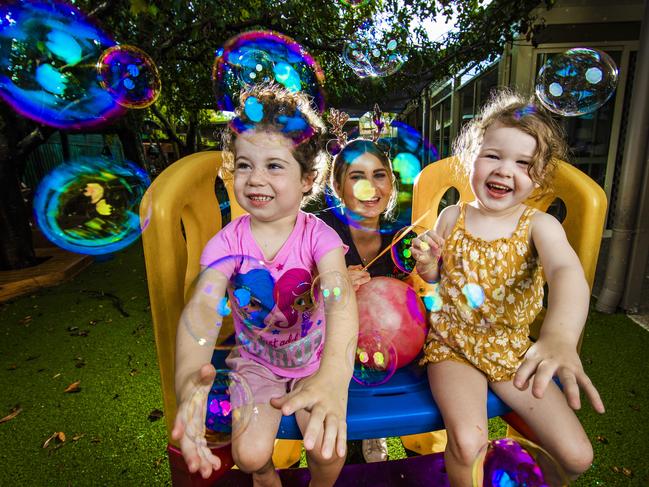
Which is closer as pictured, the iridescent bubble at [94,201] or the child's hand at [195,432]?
the child's hand at [195,432]

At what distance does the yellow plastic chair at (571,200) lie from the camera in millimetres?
1384

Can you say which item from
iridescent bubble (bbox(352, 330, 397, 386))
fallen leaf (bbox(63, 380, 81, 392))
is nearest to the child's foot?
iridescent bubble (bbox(352, 330, 397, 386))

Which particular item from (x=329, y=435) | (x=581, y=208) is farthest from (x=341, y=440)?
(x=581, y=208)

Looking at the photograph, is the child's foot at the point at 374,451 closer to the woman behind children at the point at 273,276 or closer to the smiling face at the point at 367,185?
the woman behind children at the point at 273,276

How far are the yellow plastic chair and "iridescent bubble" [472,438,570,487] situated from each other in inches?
21.7

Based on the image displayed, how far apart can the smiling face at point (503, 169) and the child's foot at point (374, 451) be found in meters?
1.22

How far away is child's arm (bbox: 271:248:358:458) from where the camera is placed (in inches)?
33.1

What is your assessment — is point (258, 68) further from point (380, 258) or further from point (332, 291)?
point (332, 291)

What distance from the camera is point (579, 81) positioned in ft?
7.49

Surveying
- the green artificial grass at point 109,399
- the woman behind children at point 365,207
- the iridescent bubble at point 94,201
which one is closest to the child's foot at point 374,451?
the woman behind children at point 365,207

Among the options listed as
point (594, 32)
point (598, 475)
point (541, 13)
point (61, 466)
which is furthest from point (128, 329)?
→ point (594, 32)

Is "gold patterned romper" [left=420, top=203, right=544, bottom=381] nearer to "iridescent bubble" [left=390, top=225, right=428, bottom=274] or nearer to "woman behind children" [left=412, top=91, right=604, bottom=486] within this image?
"woman behind children" [left=412, top=91, right=604, bottom=486]

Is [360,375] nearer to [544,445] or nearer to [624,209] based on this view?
[544,445]

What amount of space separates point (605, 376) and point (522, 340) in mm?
1632
